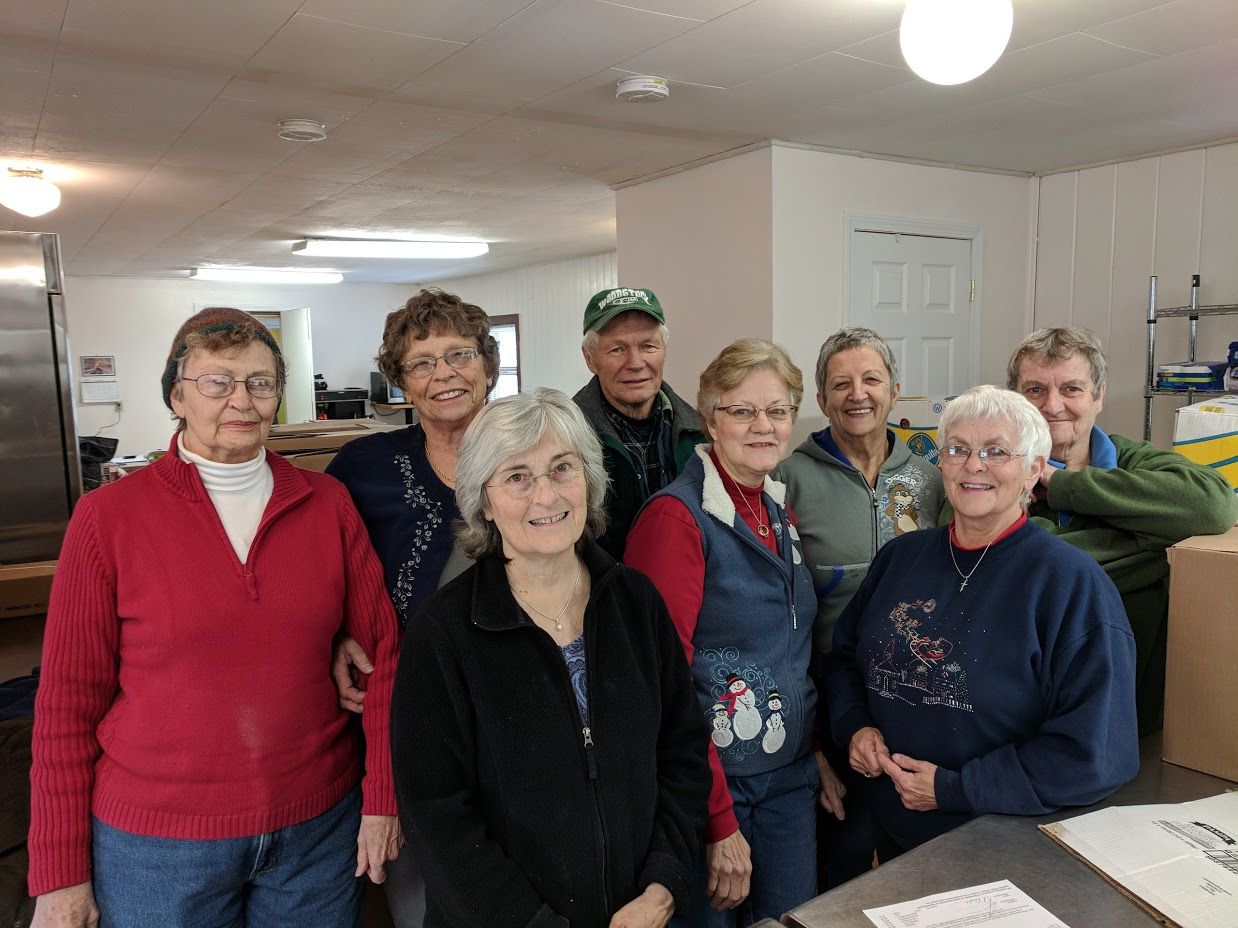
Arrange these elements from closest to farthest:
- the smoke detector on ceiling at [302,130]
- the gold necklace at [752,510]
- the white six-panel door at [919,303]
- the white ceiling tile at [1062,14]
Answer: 1. the gold necklace at [752,510]
2. the white ceiling tile at [1062,14]
3. the smoke detector on ceiling at [302,130]
4. the white six-panel door at [919,303]

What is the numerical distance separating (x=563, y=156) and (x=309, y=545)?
3411 millimetres

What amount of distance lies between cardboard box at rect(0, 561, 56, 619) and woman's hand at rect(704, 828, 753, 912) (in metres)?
2.43

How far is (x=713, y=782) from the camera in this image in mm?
1597

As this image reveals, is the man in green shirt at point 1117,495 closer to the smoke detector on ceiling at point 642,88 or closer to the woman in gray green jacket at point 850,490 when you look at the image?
the woman in gray green jacket at point 850,490

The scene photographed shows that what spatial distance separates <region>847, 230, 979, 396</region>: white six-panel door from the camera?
4.62 meters

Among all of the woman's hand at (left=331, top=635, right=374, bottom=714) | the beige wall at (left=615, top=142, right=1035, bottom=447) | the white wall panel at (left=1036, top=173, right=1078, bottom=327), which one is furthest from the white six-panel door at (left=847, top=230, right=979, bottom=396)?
the woman's hand at (left=331, top=635, right=374, bottom=714)

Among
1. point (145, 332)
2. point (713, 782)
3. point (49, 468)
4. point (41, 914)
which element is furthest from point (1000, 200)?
point (145, 332)

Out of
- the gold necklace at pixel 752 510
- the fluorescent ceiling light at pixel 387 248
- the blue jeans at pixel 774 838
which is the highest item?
the fluorescent ceiling light at pixel 387 248

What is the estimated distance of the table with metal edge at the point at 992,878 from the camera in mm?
1270

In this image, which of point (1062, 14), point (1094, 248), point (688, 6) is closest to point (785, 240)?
point (1062, 14)

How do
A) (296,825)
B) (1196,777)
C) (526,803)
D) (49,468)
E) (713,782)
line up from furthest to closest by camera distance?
1. (49,468)
2. (1196,777)
3. (713,782)
4. (296,825)
5. (526,803)

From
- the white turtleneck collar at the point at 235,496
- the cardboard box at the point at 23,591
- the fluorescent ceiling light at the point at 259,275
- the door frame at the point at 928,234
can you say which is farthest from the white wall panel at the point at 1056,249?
the fluorescent ceiling light at the point at 259,275

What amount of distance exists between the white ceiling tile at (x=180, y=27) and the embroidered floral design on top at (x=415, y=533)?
1.59m

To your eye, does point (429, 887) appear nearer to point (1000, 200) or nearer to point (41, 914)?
point (41, 914)
